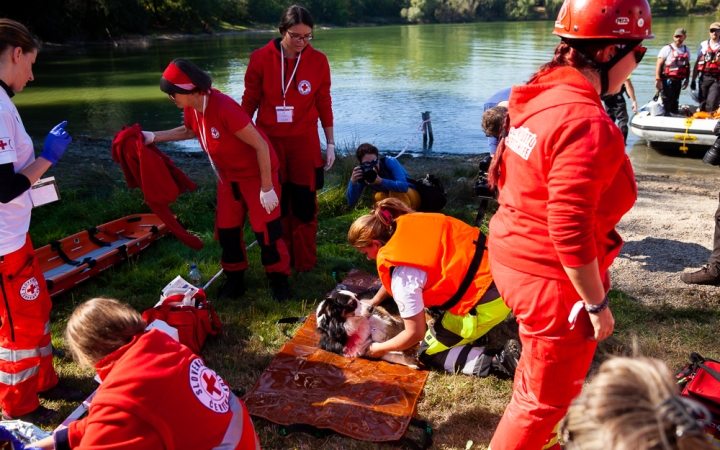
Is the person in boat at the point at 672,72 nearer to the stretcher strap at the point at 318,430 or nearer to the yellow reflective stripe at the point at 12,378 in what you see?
the stretcher strap at the point at 318,430

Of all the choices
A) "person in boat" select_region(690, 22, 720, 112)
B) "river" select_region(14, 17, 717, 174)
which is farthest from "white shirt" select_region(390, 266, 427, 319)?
"person in boat" select_region(690, 22, 720, 112)

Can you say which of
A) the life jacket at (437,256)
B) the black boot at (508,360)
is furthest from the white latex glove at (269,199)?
the black boot at (508,360)

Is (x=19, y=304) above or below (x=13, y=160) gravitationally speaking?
below

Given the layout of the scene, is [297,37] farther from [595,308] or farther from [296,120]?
[595,308]

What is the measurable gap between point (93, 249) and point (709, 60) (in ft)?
37.5

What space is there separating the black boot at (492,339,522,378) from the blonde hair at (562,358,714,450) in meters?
2.20

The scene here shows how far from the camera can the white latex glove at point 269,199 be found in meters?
4.26

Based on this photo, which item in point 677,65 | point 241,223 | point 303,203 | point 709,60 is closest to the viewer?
point 241,223

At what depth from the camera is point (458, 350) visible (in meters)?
3.75

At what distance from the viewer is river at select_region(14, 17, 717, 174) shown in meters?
13.7

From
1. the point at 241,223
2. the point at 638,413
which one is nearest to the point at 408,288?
the point at 241,223

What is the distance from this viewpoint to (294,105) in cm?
474

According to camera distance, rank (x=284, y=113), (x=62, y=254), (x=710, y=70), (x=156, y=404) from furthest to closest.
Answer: (x=710, y=70), (x=62, y=254), (x=284, y=113), (x=156, y=404)

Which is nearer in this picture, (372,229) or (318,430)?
(318,430)
